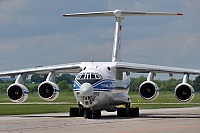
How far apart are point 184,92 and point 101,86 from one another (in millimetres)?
4422

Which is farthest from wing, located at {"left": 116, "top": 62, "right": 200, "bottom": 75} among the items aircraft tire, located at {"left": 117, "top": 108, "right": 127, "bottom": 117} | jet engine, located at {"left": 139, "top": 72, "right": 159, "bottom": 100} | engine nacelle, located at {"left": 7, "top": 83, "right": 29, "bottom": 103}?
engine nacelle, located at {"left": 7, "top": 83, "right": 29, "bottom": 103}

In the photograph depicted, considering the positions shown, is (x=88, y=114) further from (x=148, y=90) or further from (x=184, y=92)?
(x=184, y=92)

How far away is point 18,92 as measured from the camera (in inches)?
1180

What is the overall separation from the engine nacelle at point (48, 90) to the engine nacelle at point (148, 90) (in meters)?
4.33

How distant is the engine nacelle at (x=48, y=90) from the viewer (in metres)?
29.6

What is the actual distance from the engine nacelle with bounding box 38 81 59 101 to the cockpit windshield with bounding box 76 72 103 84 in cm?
241

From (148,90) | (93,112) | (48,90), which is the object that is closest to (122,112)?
(148,90)

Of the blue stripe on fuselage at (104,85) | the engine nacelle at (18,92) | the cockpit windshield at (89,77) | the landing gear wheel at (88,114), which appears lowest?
the landing gear wheel at (88,114)

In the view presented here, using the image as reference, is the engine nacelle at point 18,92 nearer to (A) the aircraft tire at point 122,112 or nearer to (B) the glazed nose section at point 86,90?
(B) the glazed nose section at point 86,90

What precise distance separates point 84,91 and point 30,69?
5422 mm

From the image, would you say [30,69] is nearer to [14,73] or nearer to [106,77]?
[14,73]

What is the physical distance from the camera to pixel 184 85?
28.9 m

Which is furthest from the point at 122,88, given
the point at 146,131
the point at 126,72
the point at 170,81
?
the point at 170,81

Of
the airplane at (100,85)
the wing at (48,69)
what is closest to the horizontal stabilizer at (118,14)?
the airplane at (100,85)
